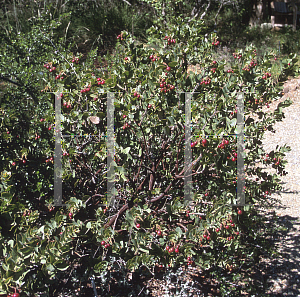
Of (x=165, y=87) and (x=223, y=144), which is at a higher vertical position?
(x=165, y=87)

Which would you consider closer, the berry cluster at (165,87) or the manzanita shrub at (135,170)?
the manzanita shrub at (135,170)

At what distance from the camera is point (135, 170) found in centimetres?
283

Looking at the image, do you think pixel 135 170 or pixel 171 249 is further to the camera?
pixel 135 170

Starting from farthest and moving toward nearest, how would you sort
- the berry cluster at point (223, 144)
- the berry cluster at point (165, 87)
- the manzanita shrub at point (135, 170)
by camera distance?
the berry cluster at point (165, 87)
the manzanita shrub at point (135, 170)
the berry cluster at point (223, 144)

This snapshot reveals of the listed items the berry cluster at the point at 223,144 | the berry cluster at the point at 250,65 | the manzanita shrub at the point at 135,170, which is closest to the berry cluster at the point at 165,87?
the manzanita shrub at the point at 135,170

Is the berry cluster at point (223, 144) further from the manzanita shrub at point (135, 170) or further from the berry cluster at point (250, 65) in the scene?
the berry cluster at point (250, 65)

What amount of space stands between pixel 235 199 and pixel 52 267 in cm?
117

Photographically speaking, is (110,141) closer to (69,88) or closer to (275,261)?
(69,88)

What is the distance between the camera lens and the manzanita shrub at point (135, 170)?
1.90 meters

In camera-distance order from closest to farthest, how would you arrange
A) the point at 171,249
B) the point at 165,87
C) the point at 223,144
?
the point at 223,144
the point at 171,249
the point at 165,87

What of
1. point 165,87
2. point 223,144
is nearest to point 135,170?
point 165,87

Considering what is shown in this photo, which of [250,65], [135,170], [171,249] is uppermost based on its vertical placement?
[250,65]

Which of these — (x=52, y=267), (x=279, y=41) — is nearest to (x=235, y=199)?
(x=52, y=267)

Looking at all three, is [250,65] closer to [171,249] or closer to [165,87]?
[165,87]
